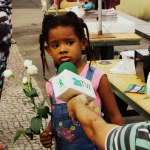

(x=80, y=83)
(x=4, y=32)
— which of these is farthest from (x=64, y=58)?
(x=4, y=32)

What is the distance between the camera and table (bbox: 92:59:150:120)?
3201 mm

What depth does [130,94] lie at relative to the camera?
137 inches

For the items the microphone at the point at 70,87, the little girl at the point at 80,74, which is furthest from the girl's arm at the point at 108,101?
the microphone at the point at 70,87

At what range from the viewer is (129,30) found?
693cm

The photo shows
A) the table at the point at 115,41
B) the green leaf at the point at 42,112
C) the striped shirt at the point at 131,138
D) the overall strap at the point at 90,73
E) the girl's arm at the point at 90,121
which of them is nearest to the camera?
the striped shirt at the point at 131,138

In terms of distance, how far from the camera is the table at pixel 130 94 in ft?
10.5

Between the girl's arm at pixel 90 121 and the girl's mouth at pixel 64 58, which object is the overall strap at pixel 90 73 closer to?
the girl's mouth at pixel 64 58

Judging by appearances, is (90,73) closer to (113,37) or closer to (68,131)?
(68,131)

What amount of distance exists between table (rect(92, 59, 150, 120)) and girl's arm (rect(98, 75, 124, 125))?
523mm

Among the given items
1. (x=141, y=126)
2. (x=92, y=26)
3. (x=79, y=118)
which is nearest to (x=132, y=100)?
(x=79, y=118)

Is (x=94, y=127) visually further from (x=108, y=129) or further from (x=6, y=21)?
(x=6, y=21)

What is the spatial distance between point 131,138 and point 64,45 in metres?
1.27

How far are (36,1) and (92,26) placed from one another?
16.2 meters

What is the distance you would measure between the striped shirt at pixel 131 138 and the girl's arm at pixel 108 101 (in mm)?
1146
